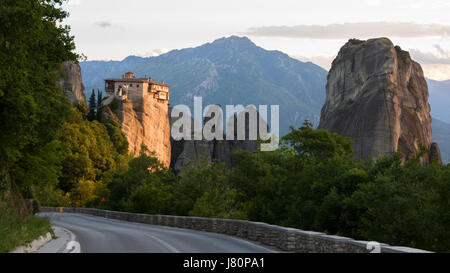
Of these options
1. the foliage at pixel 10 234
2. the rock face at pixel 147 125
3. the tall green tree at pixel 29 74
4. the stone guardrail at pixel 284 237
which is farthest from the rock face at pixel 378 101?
the foliage at pixel 10 234

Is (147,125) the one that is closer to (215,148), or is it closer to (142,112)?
(142,112)

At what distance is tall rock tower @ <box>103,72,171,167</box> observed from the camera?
125812mm

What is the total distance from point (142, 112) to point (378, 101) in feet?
198

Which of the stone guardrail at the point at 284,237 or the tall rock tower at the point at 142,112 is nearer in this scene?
the stone guardrail at the point at 284,237

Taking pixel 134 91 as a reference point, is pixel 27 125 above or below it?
below

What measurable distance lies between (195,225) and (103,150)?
78.2 meters

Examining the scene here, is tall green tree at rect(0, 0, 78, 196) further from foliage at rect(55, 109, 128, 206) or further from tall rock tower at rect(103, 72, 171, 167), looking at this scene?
tall rock tower at rect(103, 72, 171, 167)

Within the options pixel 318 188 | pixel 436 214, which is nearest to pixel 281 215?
pixel 318 188

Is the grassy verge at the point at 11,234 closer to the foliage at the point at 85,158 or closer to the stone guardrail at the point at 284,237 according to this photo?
the stone guardrail at the point at 284,237

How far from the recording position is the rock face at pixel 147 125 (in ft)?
411

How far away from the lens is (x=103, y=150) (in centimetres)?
10819

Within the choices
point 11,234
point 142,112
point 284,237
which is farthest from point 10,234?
point 142,112

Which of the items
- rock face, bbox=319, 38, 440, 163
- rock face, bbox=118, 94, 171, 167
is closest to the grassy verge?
rock face, bbox=319, 38, 440, 163
